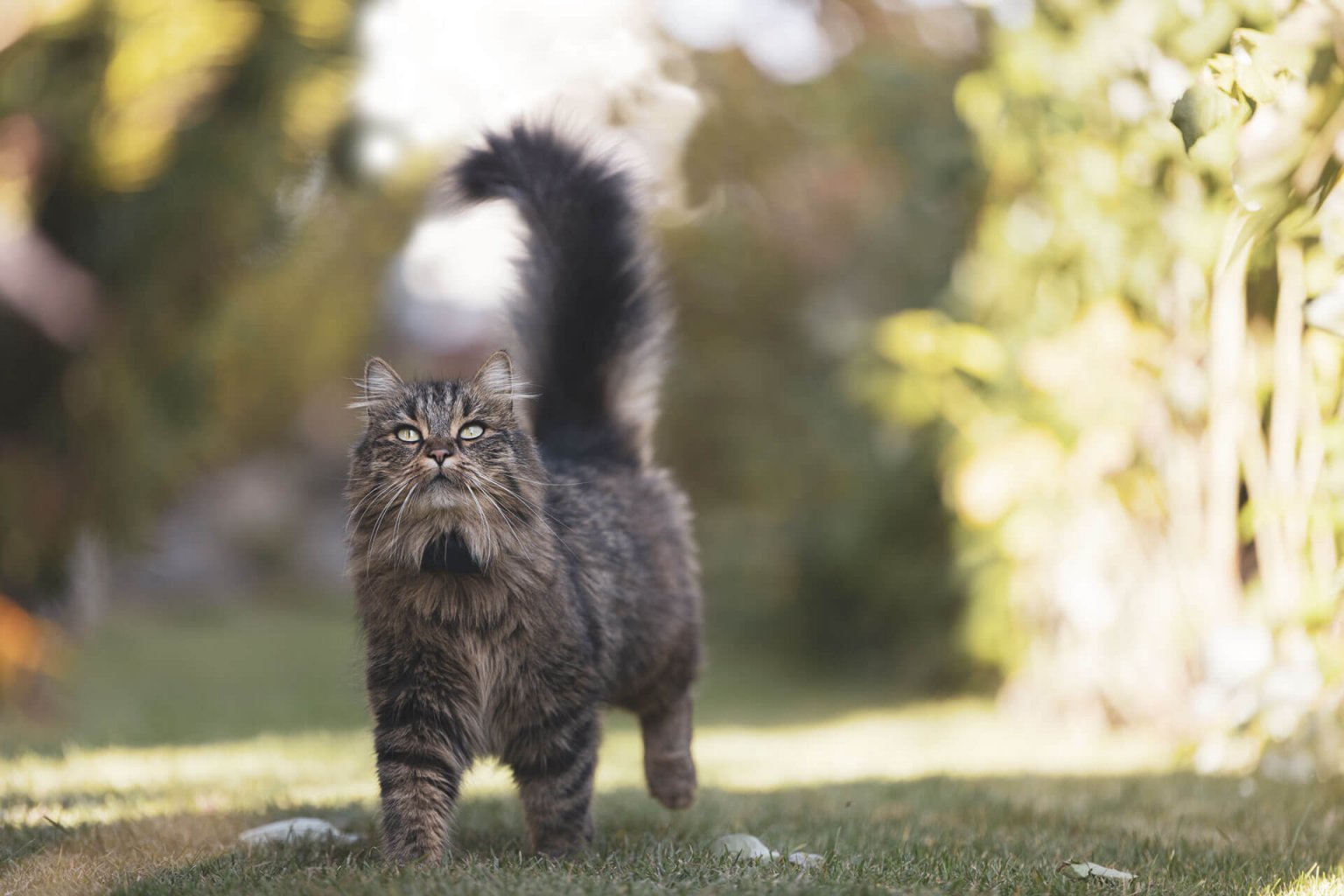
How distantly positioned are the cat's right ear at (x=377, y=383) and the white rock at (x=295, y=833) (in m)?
0.92

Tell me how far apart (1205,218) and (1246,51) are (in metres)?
1.72

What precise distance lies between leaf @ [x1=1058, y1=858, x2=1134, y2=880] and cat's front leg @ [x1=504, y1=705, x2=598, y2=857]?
97 cm

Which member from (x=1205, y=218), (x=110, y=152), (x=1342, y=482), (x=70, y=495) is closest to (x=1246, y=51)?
(x=1342, y=482)

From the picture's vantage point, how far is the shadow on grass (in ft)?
7.16

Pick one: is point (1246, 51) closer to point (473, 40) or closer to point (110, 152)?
point (110, 152)

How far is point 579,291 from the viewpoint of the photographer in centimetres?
334

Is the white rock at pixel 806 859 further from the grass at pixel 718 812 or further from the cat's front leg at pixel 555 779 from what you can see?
the cat's front leg at pixel 555 779

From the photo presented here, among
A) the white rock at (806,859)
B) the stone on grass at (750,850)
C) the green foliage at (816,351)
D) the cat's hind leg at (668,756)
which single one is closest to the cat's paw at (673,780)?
the cat's hind leg at (668,756)

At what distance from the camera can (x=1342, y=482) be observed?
3277 mm

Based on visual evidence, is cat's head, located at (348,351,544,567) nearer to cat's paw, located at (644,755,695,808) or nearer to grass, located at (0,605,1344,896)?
grass, located at (0,605,1344,896)

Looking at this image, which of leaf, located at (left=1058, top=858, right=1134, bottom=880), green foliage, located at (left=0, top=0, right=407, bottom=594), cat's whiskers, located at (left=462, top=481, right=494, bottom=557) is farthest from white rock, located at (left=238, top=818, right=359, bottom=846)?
green foliage, located at (left=0, top=0, right=407, bottom=594)

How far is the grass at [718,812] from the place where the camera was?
2266 mm

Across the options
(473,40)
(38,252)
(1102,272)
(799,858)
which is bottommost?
(799,858)

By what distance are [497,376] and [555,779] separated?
0.86 m
